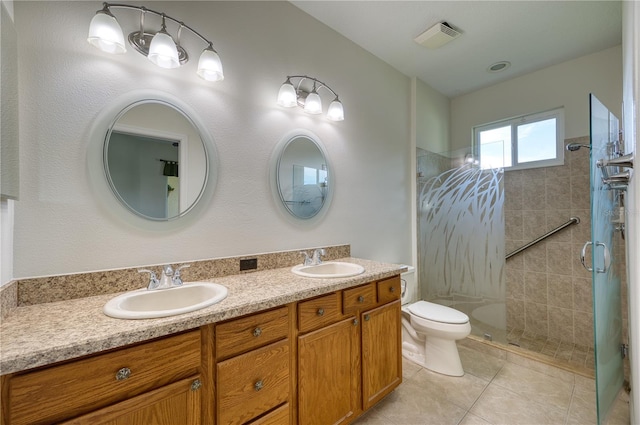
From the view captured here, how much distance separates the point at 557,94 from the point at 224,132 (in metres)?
3.23

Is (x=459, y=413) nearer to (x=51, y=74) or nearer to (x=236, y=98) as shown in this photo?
(x=236, y=98)

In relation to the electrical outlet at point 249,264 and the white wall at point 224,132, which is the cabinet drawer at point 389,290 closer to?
the white wall at point 224,132

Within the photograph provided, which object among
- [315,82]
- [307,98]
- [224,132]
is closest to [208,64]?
[224,132]

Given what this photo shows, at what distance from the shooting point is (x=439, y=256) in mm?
2719

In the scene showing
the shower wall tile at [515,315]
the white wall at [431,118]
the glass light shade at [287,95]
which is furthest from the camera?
the white wall at [431,118]

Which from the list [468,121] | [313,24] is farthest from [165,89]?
[468,121]

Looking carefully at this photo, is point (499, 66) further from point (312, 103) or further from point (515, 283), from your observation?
point (515, 283)

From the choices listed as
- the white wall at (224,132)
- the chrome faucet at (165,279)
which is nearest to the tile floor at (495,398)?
the white wall at (224,132)

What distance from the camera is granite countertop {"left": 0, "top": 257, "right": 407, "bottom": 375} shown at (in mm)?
674

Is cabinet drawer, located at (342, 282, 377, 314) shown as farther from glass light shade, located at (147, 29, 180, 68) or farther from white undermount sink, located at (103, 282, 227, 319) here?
glass light shade, located at (147, 29, 180, 68)

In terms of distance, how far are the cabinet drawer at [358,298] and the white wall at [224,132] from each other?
578 millimetres

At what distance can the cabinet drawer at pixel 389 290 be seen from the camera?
1.62 m

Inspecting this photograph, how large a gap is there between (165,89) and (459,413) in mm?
2588

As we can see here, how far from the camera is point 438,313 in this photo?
6.93 feet
